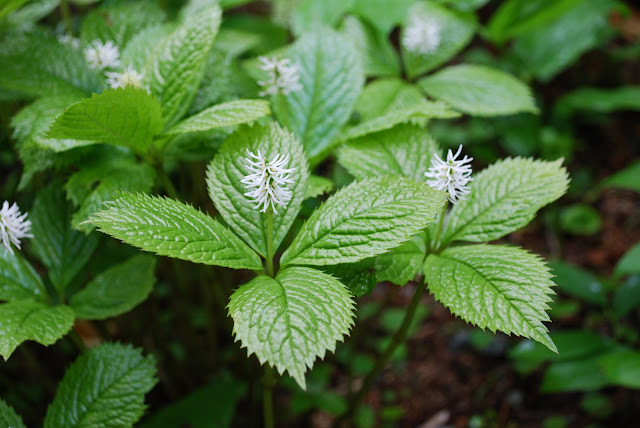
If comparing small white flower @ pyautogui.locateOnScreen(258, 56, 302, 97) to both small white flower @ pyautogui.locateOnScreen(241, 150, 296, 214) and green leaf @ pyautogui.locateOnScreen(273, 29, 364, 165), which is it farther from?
small white flower @ pyautogui.locateOnScreen(241, 150, 296, 214)

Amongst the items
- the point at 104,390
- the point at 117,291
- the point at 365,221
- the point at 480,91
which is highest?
the point at 365,221

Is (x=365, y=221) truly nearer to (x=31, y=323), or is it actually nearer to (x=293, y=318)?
(x=293, y=318)

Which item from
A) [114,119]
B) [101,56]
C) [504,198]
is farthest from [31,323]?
[504,198]

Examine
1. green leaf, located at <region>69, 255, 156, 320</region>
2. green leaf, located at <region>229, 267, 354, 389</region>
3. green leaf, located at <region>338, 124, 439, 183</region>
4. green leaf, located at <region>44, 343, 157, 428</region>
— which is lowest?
green leaf, located at <region>44, 343, 157, 428</region>

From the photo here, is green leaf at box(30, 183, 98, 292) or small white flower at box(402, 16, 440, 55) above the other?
small white flower at box(402, 16, 440, 55)

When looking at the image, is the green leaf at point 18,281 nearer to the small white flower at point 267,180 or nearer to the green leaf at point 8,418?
the green leaf at point 8,418

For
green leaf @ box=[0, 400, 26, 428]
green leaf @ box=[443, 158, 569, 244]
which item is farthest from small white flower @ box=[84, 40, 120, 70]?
green leaf @ box=[443, 158, 569, 244]
